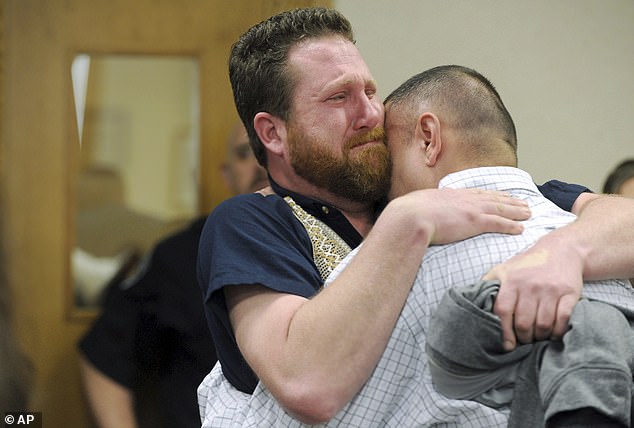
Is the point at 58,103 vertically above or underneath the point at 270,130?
underneath

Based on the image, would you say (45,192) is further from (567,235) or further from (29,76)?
(567,235)

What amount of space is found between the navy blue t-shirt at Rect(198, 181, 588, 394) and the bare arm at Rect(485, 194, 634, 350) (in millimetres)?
266

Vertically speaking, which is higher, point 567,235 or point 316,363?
point 567,235

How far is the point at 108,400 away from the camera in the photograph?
2.76 meters

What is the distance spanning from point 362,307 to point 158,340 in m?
1.58

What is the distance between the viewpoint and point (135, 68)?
3.18 m

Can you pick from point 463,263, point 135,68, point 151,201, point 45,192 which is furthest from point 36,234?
point 463,263

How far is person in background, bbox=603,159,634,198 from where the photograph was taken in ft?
9.03

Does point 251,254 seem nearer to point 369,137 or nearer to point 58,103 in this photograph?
point 369,137

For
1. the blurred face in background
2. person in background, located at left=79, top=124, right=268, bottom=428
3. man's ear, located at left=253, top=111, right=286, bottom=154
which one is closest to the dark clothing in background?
person in background, located at left=79, top=124, right=268, bottom=428

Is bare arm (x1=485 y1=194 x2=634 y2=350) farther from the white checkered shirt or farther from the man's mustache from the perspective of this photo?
the man's mustache

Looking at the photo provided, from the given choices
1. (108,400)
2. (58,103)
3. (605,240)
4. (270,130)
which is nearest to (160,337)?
(108,400)

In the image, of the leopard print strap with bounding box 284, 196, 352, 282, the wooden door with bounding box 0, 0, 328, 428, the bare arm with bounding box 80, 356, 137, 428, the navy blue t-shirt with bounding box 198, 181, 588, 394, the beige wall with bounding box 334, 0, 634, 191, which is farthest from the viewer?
the wooden door with bounding box 0, 0, 328, 428

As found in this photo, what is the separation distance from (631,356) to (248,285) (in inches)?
20.6
